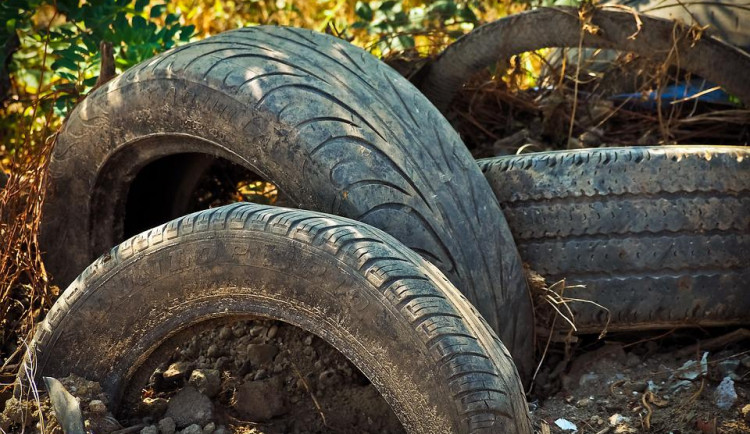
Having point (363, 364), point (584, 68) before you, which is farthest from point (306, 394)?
point (584, 68)

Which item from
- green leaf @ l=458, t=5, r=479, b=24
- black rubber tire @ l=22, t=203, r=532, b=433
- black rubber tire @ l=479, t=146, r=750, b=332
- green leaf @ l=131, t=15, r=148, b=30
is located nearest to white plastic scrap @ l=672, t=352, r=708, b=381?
black rubber tire @ l=479, t=146, r=750, b=332

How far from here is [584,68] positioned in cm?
358

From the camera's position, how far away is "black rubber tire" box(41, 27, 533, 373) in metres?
2.24

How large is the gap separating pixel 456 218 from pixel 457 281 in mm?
167

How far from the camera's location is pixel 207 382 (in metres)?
2.16

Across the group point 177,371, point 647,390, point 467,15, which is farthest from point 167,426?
point 467,15

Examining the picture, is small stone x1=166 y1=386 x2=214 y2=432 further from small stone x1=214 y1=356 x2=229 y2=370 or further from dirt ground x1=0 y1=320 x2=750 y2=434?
small stone x1=214 y1=356 x2=229 y2=370

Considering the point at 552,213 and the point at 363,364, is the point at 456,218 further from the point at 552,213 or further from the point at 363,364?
the point at 363,364

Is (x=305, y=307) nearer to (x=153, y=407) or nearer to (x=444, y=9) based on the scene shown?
(x=153, y=407)

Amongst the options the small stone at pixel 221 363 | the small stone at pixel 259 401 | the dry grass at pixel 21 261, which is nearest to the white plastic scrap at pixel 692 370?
the small stone at pixel 259 401

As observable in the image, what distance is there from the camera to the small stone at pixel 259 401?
2.15 meters

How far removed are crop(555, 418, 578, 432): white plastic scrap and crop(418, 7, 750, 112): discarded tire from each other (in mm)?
1371

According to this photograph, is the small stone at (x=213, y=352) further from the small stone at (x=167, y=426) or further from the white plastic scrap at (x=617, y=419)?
the white plastic scrap at (x=617, y=419)

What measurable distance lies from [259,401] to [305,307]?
1.42 ft
